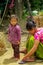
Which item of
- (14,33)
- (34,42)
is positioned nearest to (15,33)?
(14,33)

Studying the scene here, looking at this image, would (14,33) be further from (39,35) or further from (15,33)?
(39,35)

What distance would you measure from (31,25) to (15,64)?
26.5 inches

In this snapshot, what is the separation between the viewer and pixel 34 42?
142 inches

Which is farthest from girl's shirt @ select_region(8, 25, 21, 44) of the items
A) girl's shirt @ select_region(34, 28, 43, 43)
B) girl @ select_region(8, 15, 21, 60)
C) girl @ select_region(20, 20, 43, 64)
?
girl's shirt @ select_region(34, 28, 43, 43)

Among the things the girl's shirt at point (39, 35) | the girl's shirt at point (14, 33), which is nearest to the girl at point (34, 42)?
the girl's shirt at point (39, 35)

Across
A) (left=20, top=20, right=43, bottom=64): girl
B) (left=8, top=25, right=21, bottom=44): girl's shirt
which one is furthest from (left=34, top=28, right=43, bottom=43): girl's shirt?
(left=8, top=25, right=21, bottom=44): girl's shirt

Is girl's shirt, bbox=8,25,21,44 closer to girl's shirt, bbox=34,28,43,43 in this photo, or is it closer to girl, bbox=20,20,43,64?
girl, bbox=20,20,43,64

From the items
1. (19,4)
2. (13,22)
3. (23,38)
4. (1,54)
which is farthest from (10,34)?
(19,4)

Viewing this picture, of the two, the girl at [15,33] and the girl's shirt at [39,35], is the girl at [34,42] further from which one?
the girl at [15,33]

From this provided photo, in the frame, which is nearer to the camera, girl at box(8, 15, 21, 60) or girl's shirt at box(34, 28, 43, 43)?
girl's shirt at box(34, 28, 43, 43)

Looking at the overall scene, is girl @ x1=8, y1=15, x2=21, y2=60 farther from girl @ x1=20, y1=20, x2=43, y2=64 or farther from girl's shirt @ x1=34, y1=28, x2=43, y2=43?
girl's shirt @ x1=34, y1=28, x2=43, y2=43

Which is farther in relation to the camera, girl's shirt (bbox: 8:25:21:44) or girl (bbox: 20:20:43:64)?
girl's shirt (bbox: 8:25:21:44)

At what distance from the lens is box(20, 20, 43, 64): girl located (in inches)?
141

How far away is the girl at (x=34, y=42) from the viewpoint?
3.58 meters
